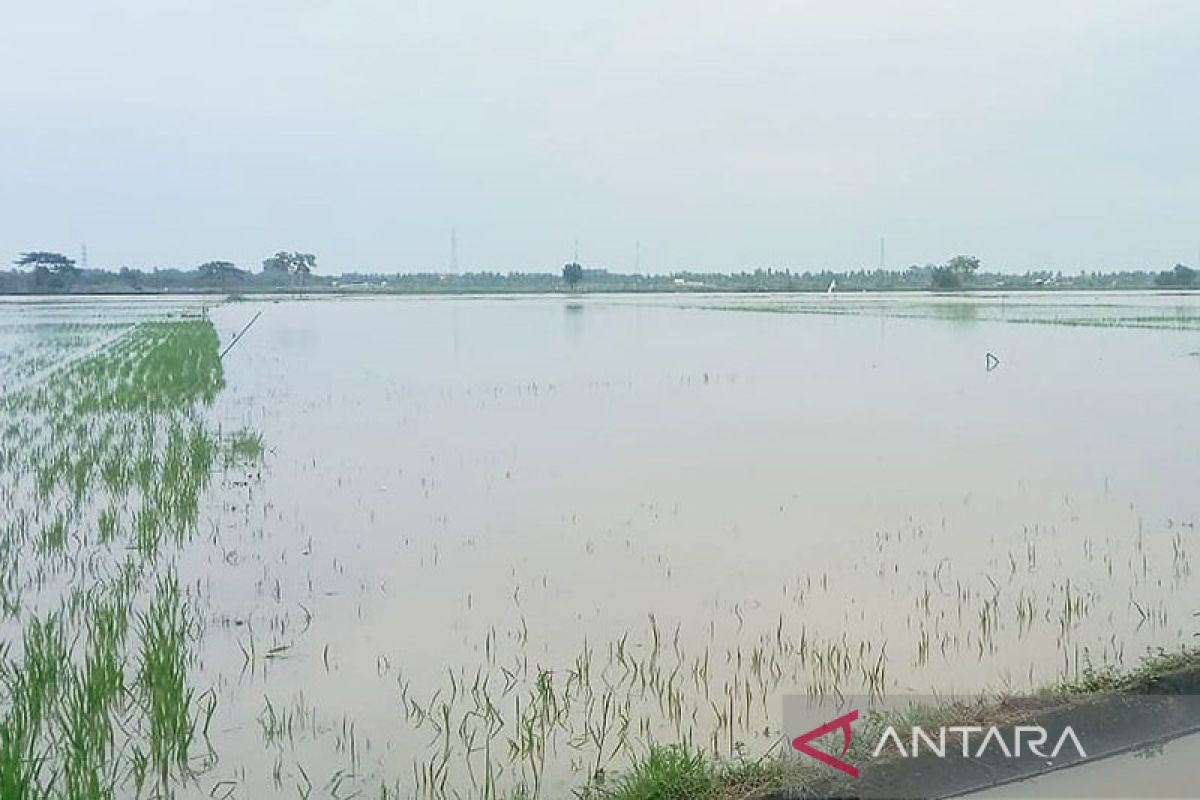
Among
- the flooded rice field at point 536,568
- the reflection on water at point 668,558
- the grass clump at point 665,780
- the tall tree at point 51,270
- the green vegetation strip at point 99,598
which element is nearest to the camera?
the grass clump at point 665,780

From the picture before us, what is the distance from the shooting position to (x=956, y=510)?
604 centimetres

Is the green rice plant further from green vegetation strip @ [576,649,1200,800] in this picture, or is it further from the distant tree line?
the distant tree line

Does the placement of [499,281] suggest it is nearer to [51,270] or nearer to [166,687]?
[51,270]

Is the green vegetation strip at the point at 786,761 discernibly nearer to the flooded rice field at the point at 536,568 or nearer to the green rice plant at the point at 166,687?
the flooded rice field at the point at 536,568

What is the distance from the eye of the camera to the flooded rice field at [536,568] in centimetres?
326

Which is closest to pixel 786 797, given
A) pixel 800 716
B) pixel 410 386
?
pixel 800 716

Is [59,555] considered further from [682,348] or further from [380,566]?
[682,348]

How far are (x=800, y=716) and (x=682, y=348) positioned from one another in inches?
592

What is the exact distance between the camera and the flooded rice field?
Answer: 3.26 meters

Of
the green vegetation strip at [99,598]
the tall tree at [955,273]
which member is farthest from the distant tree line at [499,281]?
the green vegetation strip at [99,598]

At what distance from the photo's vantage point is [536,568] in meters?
5.10

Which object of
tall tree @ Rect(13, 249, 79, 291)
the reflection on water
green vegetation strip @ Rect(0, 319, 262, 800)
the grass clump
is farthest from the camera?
tall tree @ Rect(13, 249, 79, 291)

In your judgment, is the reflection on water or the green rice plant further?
the reflection on water

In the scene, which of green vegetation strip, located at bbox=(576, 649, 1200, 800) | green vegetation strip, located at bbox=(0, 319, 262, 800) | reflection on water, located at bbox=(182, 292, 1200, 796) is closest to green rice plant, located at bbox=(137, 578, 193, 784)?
green vegetation strip, located at bbox=(0, 319, 262, 800)
